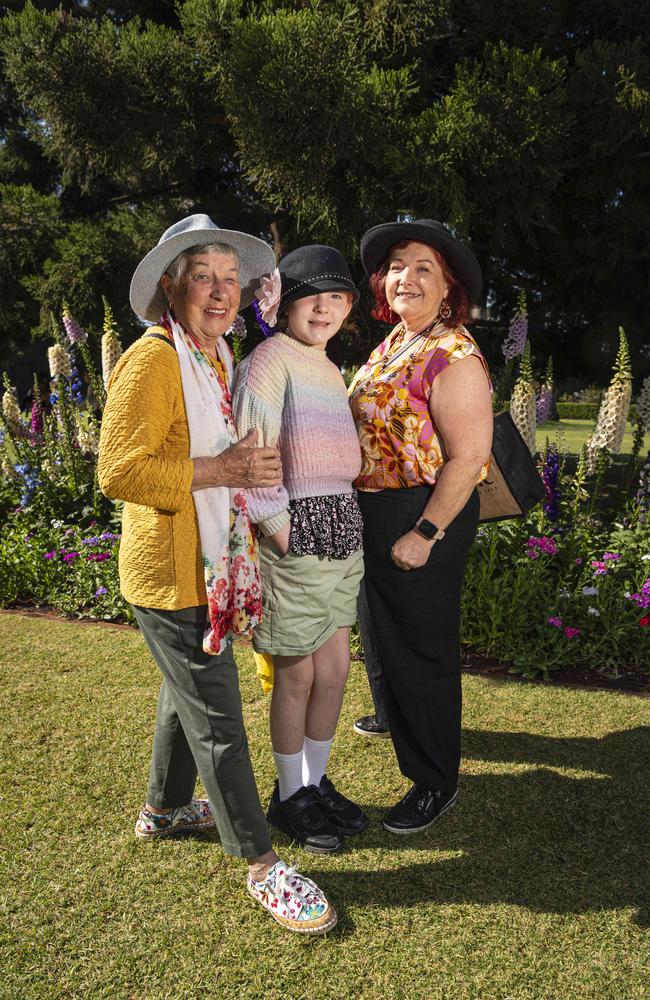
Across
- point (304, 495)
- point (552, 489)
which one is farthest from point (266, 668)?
point (552, 489)

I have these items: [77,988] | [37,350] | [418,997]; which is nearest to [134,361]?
[77,988]

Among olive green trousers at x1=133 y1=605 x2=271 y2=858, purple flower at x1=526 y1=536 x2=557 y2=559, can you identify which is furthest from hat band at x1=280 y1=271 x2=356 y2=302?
purple flower at x1=526 y1=536 x2=557 y2=559

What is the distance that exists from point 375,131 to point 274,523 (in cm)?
566

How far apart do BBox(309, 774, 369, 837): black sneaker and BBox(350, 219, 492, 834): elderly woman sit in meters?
0.11

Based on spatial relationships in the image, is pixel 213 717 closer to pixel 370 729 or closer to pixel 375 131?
pixel 370 729

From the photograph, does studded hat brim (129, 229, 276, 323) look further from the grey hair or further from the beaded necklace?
the beaded necklace

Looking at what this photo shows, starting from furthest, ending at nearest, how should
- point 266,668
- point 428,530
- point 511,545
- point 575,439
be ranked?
point 575,439
point 511,545
point 266,668
point 428,530

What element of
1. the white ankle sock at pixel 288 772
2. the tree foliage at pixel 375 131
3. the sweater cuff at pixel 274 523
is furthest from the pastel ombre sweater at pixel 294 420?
the tree foliage at pixel 375 131

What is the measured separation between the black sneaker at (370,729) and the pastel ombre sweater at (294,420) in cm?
154

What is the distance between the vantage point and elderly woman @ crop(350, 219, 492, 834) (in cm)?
242

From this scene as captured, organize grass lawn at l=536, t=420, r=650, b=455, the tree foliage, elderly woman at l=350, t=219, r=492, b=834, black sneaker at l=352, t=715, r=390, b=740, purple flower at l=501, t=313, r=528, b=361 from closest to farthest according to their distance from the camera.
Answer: elderly woman at l=350, t=219, r=492, b=834 → black sneaker at l=352, t=715, r=390, b=740 → purple flower at l=501, t=313, r=528, b=361 → the tree foliage → grass lawn at l=536, t=420, r=650, b=455

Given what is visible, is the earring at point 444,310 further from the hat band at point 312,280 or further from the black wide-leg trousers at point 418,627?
the black wide-leg trousers at point 418,627

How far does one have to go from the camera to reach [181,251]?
210 centimetres

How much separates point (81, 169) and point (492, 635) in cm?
986
